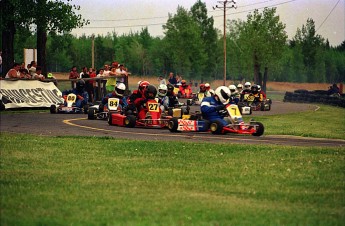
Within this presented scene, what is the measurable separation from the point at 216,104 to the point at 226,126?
821mm

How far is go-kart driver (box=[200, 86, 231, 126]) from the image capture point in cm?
2059

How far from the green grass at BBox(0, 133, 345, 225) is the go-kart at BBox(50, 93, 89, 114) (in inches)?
500

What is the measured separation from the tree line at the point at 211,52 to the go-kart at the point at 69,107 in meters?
29.7

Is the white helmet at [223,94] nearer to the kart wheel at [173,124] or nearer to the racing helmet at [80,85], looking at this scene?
the kart wheel at [173,124]

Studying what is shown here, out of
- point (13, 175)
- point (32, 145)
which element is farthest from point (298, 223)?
point (32, 145)

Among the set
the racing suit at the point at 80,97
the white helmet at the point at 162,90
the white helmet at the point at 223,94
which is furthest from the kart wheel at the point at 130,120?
the racing suit at the point at 80,97

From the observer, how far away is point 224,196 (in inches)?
411

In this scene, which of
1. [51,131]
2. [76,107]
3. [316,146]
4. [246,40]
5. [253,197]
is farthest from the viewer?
[246,40]

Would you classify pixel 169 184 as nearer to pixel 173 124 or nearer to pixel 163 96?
pixel 173 124

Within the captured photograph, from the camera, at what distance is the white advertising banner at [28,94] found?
29.3 meters

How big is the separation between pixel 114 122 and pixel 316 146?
305 inches

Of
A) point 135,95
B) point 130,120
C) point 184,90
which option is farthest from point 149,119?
point 184,90

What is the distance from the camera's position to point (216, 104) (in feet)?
68.5

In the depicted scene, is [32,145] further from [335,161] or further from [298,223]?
[298,223]
